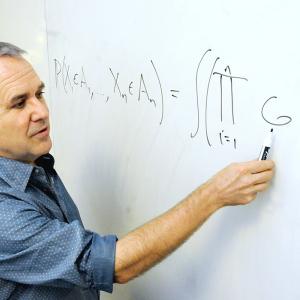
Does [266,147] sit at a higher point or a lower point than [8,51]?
lower

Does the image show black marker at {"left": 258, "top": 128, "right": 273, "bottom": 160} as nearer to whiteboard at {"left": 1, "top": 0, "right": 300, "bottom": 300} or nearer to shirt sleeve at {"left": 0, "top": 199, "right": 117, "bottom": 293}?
whiteboard at {"left": 1, "top": 0, "right": 300, "bottom": 300}

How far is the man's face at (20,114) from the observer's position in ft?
2.32

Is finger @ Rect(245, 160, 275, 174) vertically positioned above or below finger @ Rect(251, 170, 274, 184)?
above

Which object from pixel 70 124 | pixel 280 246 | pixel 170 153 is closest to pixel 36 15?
pixel 70 124

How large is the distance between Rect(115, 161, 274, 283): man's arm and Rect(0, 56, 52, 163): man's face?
0.27m

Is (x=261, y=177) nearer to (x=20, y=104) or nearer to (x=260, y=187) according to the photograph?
(x=260, y=187)

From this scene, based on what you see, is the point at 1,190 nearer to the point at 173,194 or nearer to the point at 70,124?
the point at 173,194

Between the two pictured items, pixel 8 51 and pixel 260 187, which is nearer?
pixel 260 187

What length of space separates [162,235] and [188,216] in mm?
49

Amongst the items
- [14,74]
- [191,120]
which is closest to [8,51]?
[14,74]

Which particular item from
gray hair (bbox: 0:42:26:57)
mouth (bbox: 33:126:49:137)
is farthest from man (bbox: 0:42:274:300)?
gray hair (bbox: 0:42:26:57)

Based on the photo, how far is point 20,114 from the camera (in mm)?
727

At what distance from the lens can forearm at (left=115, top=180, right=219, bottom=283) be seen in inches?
22.9

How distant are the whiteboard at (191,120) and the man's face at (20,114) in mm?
176
